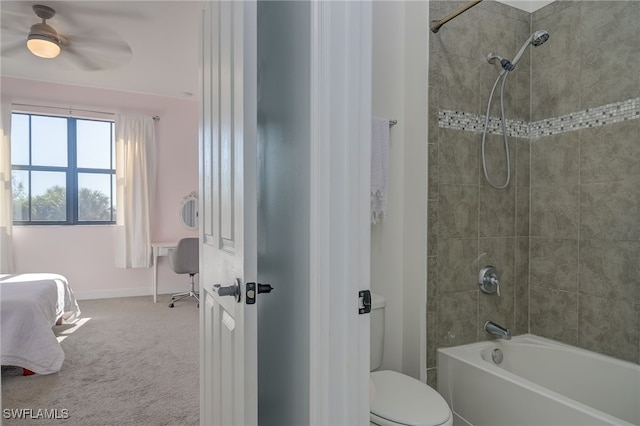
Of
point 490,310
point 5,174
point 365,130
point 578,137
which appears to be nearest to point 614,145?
point 578,137

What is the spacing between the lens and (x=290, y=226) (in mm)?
1147

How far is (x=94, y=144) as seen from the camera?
A: 4.79 m

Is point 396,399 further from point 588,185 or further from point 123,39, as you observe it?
point 123,39

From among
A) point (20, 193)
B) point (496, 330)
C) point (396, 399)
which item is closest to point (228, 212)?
point (396, 399)

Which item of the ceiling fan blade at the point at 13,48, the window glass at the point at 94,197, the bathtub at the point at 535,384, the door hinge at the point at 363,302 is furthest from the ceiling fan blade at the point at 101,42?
the bathtub at the point at 535,384

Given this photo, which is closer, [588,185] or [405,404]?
[405,404]

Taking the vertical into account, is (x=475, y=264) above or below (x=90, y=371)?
above

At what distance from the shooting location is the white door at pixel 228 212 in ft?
3.17

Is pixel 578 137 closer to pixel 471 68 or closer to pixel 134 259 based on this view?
pixel 471 68

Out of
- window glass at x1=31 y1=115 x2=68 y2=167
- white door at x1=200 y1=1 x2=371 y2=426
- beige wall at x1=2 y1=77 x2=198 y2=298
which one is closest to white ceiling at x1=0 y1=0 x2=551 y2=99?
beige wall at x1=2 y1=77 x2=198 y2=298

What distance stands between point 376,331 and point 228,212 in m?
1.02

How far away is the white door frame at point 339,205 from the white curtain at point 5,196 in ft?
15.6

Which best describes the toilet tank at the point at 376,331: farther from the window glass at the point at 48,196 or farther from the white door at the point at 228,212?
the window glass at the point at 48,196

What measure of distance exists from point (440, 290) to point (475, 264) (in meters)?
0.28
